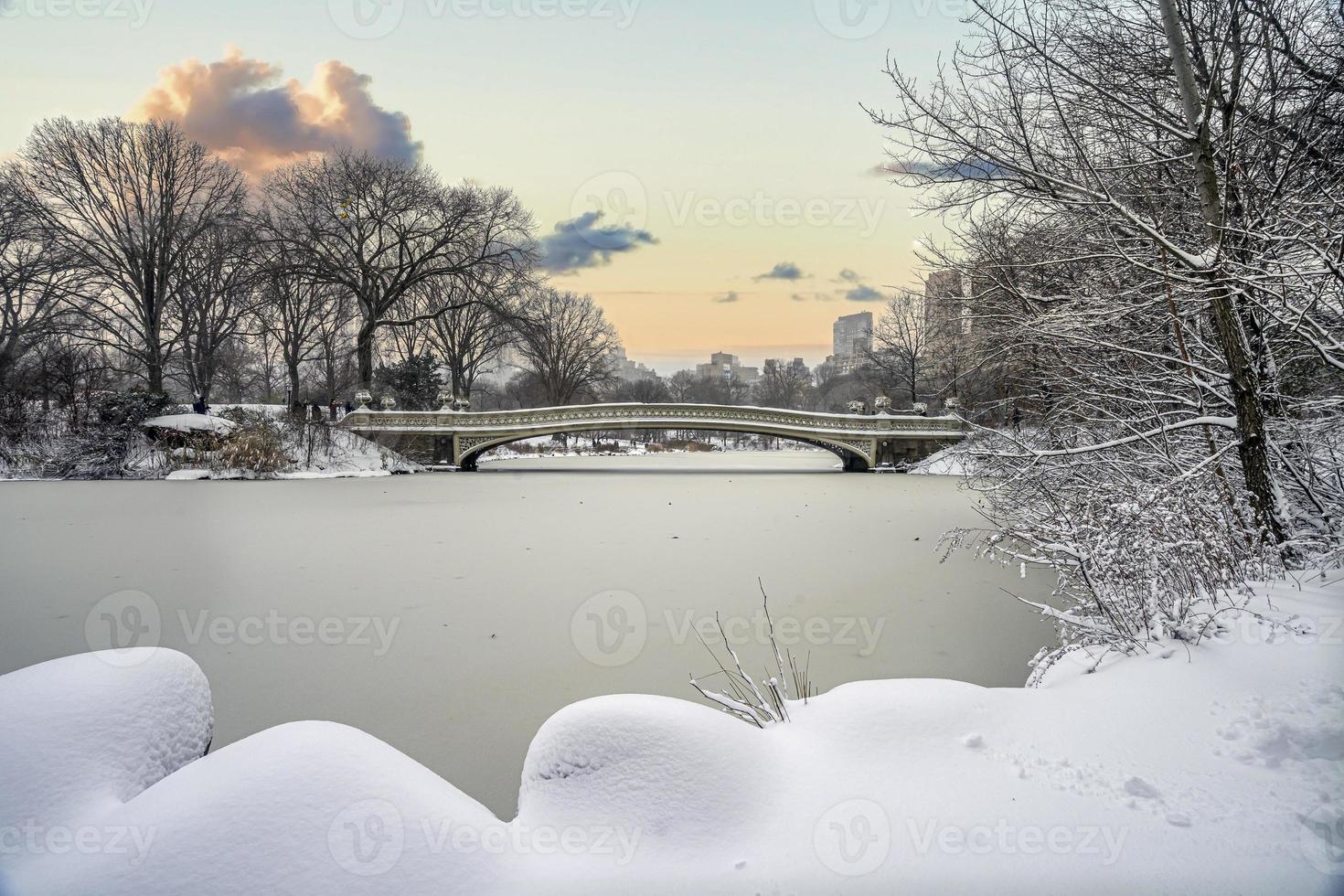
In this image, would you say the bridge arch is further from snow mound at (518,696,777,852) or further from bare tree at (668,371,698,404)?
bare tree at (668,371,698,404)

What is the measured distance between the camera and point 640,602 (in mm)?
4410

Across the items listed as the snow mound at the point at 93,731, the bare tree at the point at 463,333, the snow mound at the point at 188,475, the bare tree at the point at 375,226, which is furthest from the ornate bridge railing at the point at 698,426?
the snow mound at the point at 93,731

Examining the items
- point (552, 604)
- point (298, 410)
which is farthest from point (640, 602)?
point (298, 410)

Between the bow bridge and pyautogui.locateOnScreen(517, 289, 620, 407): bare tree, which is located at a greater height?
pyautogui.locateOnScreen(517, 289, 620, 407): bare tree

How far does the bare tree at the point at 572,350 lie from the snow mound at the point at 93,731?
3080 cm

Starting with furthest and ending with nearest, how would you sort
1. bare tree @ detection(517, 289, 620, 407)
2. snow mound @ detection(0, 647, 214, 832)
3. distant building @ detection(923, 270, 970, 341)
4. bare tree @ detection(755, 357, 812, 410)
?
1. bare tree @ detection(755, 357, 812, 410)
2. bare tree @ detection(517, 289, 620, 407)
3. distant building @ detection(923, 270, 970, 341)
4. snow mound @ detection(0, 647, 214, 832)

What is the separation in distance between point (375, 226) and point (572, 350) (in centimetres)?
1698

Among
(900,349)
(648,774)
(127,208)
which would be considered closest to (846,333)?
(900,349)

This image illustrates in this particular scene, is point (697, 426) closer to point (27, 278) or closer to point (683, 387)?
point (27, 278)

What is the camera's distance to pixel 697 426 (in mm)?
19328

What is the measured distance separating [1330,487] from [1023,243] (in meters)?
2.52

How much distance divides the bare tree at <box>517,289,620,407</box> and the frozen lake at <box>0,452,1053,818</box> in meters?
25.5

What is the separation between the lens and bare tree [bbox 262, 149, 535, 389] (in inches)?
786

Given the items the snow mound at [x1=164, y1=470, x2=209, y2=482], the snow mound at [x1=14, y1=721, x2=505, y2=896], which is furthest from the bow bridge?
the snow mound at [x1=14, y1=721, x2=505, y2=896]
